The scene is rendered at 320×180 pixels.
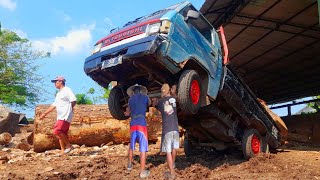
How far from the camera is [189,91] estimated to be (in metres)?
5.71

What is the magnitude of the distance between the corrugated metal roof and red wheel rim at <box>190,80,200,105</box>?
4.95 m

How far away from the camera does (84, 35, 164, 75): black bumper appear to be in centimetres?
534

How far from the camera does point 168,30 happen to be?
556 centimetres

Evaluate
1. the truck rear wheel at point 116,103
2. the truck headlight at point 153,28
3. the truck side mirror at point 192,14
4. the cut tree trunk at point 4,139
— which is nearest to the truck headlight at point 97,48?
the truck rear wheel at point 116,103

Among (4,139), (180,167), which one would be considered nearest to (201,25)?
(180,167)

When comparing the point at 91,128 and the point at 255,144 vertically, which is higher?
the point at 91,128

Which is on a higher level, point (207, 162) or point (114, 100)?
point (114, 100)

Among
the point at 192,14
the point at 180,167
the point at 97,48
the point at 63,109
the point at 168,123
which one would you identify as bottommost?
the point at 180,167

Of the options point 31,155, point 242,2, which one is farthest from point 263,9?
point 31,155

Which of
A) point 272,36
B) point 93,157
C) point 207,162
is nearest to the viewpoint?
point 207,162

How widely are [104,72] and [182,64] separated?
1464mm

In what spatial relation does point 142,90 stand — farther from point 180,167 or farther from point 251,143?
point 251,143

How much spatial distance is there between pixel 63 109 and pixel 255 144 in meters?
4.40

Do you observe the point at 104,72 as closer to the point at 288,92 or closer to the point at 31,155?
the point at 31,155
